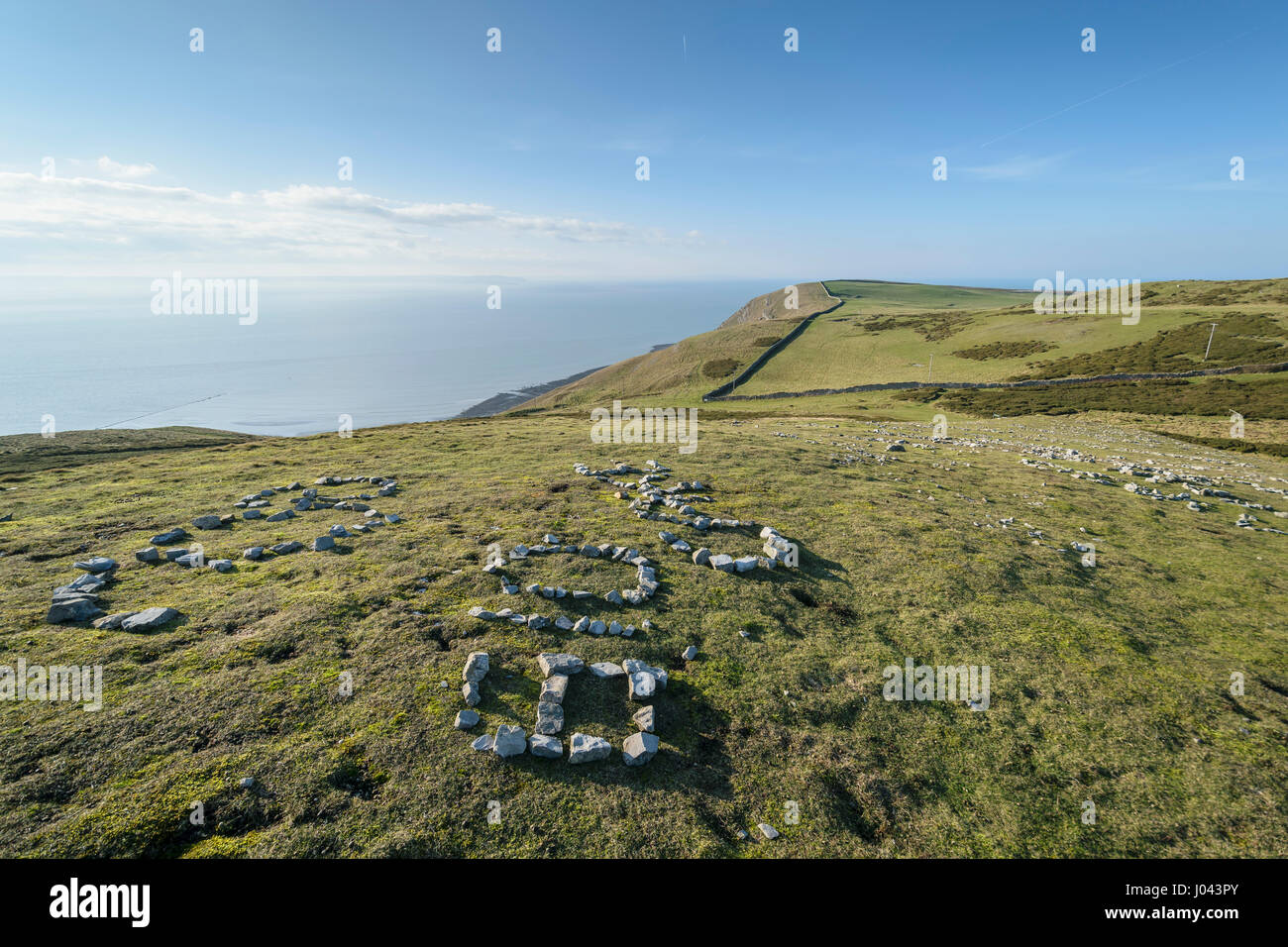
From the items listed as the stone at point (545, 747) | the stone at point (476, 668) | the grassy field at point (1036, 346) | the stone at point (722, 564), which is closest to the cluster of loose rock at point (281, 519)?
the stone at point (476, 668)

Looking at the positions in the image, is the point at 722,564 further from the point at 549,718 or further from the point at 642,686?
the point at 549,718

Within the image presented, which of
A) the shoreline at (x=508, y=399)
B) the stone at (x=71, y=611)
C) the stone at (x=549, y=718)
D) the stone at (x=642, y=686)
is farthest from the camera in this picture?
the shoreline at (x=508, y=399)

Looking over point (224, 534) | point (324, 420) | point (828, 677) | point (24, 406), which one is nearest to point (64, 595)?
point (224, 534)

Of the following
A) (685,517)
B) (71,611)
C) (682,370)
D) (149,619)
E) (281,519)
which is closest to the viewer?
(149,619)

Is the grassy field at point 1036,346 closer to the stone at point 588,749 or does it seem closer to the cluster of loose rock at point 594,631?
the cluster of loose rock at point 594,631

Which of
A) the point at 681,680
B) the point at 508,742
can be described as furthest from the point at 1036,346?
the point at 508,742

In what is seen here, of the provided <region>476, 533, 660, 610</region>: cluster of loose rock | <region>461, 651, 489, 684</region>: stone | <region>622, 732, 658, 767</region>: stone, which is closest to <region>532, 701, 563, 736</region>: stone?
<region>622, 732, 658, 767</region>: stone
